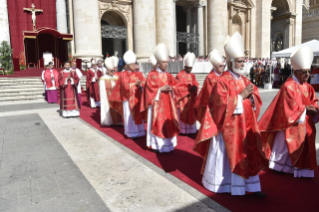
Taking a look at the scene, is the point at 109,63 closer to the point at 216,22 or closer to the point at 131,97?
the point at 131,97

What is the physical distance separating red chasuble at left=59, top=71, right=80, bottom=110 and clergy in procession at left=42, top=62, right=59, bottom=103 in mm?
3342

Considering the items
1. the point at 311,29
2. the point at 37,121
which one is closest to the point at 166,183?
the point at 37,121

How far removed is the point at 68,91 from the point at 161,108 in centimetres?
479

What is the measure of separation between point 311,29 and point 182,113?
3541 cm

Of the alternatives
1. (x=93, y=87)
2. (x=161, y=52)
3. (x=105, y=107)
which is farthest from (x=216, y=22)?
(x=161, y=52)

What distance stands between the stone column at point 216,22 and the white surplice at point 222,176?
21.6m

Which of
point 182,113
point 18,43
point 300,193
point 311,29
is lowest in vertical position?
point 300,193

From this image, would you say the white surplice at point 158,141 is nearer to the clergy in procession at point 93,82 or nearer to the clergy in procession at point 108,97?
the clergy in procession at point 108,97

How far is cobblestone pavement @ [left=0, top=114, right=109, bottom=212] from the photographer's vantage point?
295 cm

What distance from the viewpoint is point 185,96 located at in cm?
592

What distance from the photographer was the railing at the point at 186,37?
2316 centimetres

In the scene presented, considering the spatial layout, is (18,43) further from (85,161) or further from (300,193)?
(300,193)

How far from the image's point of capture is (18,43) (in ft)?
58.8

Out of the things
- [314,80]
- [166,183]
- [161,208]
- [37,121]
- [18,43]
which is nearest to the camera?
[161,208]
